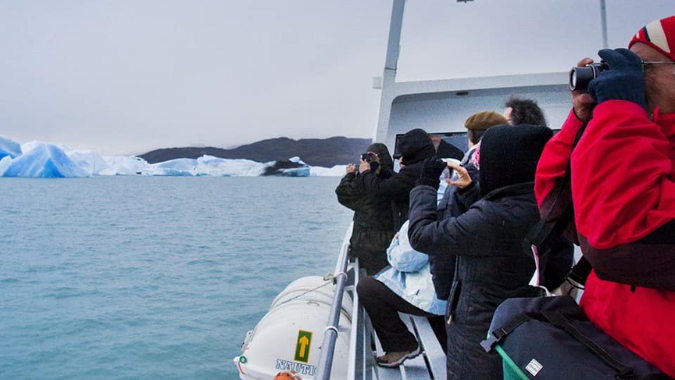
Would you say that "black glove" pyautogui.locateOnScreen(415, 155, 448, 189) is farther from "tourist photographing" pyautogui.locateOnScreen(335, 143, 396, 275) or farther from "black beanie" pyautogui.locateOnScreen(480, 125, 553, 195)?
"tourist photographing" pyautogui.locateOnScreen(335, 143, 396, 275)

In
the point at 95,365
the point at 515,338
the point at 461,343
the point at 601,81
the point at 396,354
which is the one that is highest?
the point at 601,81

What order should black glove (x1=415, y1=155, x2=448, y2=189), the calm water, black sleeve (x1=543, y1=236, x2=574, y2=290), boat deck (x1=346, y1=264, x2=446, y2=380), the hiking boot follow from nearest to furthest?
black sleeve (x1=543, y1=236, x2=574, y2=290)
black glove (x1=415, y1=155, x2=448, y2=189)
boat deck (x1=346, y1=264, x2=446, y2=380)
the hiking boot
the calm water

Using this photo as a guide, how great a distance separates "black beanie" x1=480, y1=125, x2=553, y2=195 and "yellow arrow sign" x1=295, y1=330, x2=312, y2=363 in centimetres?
161

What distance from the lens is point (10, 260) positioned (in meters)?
25.7

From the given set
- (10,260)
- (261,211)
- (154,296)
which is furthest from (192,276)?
(261,211)

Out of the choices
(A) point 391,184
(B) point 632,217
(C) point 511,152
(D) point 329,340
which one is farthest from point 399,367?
(B) point 632,217

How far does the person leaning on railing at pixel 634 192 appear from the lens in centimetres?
82

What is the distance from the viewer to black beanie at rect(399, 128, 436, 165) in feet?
9.36

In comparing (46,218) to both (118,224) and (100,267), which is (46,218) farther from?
(100,267)

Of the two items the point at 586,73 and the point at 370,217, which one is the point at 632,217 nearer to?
the point at 586,73

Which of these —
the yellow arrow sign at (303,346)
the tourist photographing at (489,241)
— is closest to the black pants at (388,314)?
the yellow arrow sign at (303,346)

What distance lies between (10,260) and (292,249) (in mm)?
15115

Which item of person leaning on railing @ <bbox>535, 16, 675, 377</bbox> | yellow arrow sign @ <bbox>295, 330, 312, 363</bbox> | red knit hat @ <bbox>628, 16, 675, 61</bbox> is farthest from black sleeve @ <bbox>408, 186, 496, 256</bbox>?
yellow arrow sign @ <bbox>295, 330, 312, 363</bbox>

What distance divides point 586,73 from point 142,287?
70.1ft
